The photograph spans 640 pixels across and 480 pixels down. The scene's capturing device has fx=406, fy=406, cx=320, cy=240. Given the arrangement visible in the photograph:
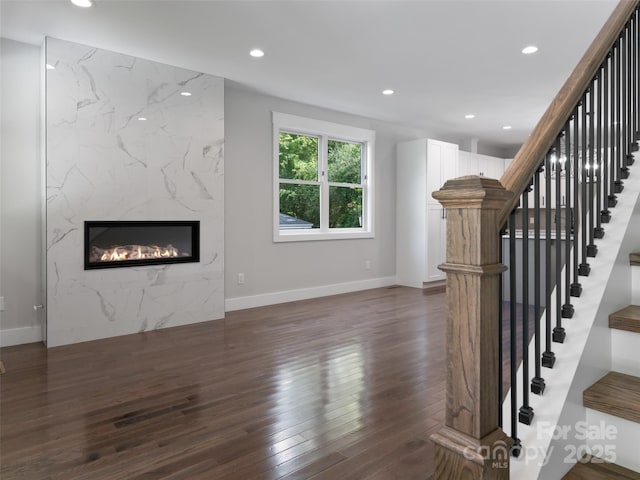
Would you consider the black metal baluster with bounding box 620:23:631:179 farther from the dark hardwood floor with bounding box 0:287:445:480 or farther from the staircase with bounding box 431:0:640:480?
the dark hardwood floor with bounding box 0:287:445:480

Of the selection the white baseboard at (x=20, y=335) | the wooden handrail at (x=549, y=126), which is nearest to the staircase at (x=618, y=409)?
the wooden handrail at (x=549, y=126)

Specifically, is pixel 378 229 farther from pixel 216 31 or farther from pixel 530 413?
pixel 530 413

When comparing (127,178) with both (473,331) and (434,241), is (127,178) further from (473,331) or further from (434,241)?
(434,241)

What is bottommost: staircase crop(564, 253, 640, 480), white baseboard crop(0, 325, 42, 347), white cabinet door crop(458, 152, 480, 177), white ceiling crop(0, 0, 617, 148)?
white baseboard crop(0, 325, 42, 347)

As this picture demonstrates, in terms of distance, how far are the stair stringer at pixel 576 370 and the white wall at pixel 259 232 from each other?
13.0ft

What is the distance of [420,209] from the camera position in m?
6.48

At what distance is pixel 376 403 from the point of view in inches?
94.5

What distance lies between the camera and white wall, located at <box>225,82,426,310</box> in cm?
489

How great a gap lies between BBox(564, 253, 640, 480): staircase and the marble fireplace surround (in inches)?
149

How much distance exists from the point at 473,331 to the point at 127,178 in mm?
3751

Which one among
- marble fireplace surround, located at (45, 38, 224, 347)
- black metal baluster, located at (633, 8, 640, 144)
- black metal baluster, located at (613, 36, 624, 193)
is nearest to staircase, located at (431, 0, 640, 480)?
black metal baluster, located at (613, 36, 624, 193)

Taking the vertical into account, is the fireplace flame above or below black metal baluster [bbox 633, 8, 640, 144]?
below

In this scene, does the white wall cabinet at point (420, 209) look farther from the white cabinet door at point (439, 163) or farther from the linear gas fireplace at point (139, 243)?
the linear gas fireplace at point (139, 243)

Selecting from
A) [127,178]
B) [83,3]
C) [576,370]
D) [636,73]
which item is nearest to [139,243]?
[127,178]
